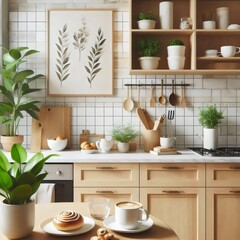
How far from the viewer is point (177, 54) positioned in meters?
3.01

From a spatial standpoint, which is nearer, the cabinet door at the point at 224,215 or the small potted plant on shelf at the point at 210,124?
the cabinet door at the point at 224,215

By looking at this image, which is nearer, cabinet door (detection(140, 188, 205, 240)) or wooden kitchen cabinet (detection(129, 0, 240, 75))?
cabinet door (detection(140, 188, 205, 240))

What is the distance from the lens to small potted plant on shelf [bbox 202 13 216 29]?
10.0 feet

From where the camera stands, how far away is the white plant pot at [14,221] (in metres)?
1.18

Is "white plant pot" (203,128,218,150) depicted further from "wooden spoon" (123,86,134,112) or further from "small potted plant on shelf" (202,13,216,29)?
"small potted plant on shelf" (202,13,216,29)

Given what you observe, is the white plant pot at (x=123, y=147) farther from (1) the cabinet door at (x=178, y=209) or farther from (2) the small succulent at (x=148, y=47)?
(2) the small succulent at (x=148, y=47)

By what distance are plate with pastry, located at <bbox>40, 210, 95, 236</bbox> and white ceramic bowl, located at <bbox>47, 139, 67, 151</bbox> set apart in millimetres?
1775

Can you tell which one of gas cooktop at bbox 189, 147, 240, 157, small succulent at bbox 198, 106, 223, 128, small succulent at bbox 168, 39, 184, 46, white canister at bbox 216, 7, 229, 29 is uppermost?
white canister at bbox 216, 7, 229, 29

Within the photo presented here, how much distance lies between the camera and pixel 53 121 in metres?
3.24

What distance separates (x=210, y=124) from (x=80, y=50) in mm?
1406

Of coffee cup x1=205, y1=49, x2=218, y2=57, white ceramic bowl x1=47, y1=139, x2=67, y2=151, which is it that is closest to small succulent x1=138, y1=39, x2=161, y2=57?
coffee cup x1=205, y1=49, x2=218, y2=57

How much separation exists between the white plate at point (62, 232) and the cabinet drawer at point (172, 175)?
137cm

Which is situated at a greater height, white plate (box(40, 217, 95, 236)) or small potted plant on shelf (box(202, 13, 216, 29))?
small potted plant on shelf (box(202, 13, 216, 29))

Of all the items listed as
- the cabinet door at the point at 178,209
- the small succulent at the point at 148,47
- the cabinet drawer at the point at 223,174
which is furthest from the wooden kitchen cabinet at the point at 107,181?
the small succulent at the point at 148,47
